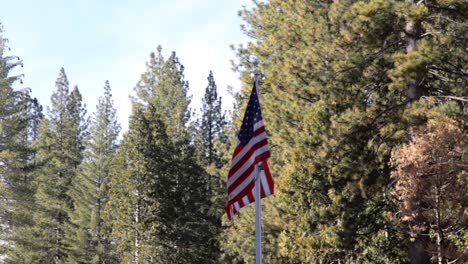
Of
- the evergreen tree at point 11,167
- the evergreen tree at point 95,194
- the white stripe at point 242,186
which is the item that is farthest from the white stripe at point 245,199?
the evergreen tree at point 95,194

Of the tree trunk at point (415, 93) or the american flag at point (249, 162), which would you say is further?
the tree trunk at point (415, 93)

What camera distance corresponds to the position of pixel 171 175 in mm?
32438

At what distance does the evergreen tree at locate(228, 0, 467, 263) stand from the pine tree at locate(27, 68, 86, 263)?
27.3 metres

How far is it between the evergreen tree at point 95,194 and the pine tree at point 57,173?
1050mm

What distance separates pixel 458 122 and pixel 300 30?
24.2 feet

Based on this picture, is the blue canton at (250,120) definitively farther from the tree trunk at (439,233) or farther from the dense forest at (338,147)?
the tree trunk at (439,233)

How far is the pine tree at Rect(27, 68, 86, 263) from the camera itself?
42.1m

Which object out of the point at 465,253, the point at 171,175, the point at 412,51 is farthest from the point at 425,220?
the point at 171,175

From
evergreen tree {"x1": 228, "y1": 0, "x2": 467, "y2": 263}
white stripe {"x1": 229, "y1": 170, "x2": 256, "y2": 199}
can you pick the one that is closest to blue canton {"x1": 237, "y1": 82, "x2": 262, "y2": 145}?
white stripe {"x1": 229, "y1": 170, "x2": 256, "y2": 199}

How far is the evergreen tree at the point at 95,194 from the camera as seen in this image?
41.1m

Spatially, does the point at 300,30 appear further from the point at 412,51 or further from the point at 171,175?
the point at 171,175

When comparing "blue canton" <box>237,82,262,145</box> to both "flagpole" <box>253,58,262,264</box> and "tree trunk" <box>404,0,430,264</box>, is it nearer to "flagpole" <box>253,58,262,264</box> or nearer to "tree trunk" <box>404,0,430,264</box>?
"flagpole" <box>253,58,262,264</box>

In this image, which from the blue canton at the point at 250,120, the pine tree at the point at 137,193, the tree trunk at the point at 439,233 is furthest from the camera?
the pine tree at the point at 137,193

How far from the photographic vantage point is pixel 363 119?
51.6 feet
